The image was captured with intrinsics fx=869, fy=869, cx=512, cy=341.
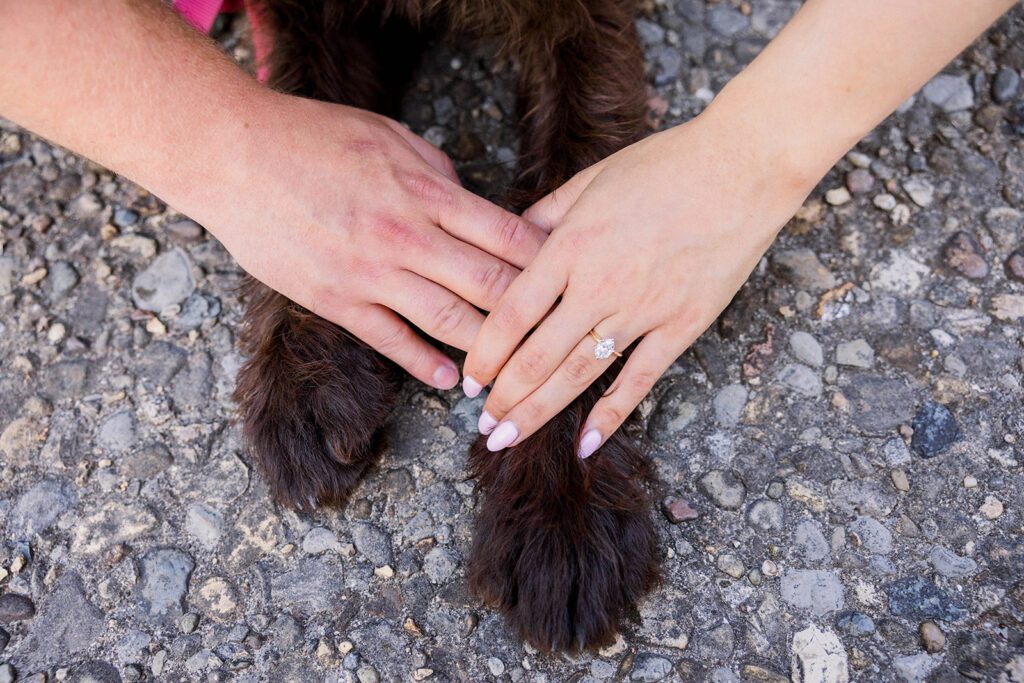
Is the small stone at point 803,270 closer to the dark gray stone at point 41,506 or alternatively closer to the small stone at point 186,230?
the small stone at point 186,230

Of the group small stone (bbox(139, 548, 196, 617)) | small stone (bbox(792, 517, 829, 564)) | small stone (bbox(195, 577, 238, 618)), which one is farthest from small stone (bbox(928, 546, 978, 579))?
small stone (bbox(139, 548, 196, 617))

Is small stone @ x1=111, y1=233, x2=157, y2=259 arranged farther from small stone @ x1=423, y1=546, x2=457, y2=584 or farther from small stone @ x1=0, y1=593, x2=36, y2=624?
small stone @ x1=423, y1=546, x2=457, y2=584

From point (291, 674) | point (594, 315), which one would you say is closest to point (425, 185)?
point (594, 315)

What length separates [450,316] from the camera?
1.76m

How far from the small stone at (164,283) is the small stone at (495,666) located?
1142 mm

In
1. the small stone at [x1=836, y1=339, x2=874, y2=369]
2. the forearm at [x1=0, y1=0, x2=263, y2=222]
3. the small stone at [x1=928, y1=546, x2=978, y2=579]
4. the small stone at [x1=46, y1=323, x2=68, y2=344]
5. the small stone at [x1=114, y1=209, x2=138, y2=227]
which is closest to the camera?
the forearm at [x1=0, y1=0, x2=263, y2=222]

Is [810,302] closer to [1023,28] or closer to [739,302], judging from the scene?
[739,302]

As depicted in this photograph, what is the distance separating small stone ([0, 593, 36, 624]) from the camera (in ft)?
5.90

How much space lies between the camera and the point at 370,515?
1849mm

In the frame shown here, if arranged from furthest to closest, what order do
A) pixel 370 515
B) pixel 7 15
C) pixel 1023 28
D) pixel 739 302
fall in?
pixel 1023 28 → pixel 739 302 → pixel 370 515 → pixel 7 15

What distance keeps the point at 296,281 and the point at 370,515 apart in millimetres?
518

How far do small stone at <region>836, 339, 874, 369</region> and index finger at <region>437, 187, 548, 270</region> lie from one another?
29.5 inches

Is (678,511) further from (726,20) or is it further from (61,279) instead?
(61,279)

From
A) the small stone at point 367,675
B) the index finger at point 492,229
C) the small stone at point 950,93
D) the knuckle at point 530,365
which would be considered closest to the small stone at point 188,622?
the small stone at point 367,675
